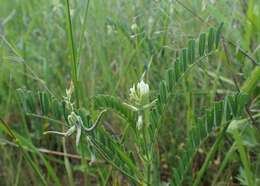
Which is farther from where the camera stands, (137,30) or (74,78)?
(137,30)

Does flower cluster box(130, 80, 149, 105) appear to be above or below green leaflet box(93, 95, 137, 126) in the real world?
above

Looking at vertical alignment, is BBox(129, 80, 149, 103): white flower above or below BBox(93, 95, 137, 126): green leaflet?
above

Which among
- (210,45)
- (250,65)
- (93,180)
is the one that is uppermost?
(210,45)

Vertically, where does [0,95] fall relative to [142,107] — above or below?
below

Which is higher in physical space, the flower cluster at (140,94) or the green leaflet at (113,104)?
the flower cluster at (140,94)

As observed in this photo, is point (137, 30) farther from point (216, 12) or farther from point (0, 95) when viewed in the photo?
point (0, 95)

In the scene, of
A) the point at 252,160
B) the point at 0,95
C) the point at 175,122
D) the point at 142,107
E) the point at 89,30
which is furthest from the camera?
the point at 89,30

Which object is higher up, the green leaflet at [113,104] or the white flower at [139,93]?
the white flower at [139,93]

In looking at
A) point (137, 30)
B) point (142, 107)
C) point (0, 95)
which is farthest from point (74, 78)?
point (0, 95)
